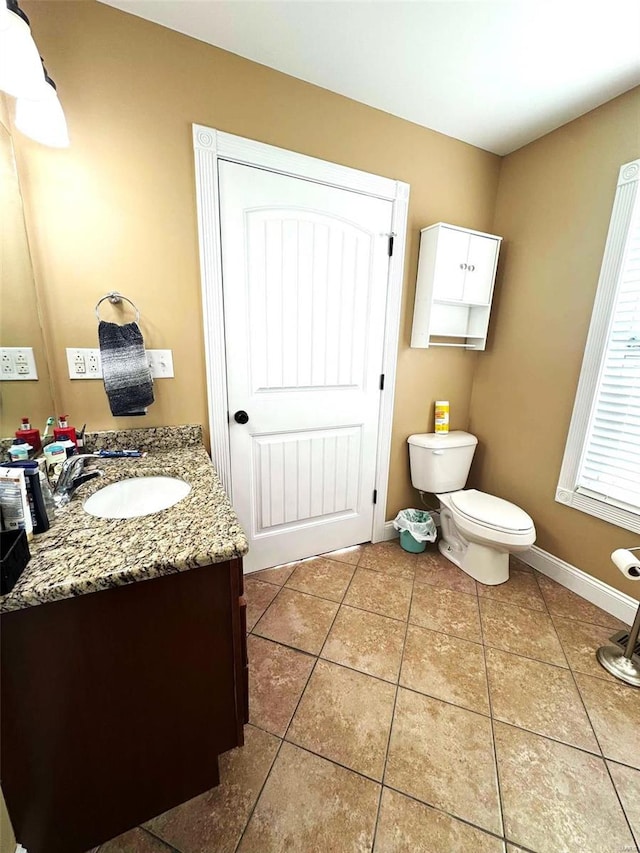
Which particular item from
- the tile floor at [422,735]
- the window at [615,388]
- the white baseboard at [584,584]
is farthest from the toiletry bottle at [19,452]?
the white baseboard at [584,584]

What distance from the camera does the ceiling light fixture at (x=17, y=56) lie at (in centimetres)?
77

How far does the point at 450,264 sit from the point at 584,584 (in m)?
1.85

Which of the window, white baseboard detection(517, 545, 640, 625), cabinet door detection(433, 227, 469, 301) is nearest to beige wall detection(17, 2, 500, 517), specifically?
cabinet door detection(433, 227, 469, 301)

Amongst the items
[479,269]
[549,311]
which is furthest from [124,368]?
[549,311]

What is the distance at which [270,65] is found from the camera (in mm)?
1384

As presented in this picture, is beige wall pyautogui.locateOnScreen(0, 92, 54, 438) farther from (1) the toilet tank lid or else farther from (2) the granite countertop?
(1) the toilet tank lid

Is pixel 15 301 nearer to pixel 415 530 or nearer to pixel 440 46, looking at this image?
pixel 440 46

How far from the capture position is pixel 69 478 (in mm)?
1030

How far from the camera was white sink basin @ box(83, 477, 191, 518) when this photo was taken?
1090 mm

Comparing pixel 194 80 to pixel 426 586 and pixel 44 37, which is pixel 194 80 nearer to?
pixel 44 37

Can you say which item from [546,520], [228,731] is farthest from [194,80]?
[546,520]

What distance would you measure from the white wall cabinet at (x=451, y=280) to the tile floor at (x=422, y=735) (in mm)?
1505

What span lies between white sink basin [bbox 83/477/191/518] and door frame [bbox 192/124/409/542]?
44cm

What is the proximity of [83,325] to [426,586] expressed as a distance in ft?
6.65
